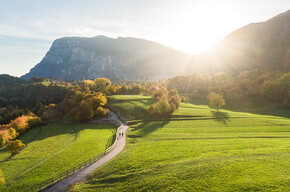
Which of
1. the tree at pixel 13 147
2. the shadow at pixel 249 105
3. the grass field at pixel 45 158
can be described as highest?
the shadow at pixel 249 105

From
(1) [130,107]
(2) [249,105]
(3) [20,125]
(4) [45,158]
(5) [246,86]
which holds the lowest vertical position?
(4) [45,158]

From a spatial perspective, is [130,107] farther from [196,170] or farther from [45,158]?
[196,170]

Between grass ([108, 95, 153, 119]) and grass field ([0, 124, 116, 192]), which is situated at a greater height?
grass ([108, 95, 153, 119])

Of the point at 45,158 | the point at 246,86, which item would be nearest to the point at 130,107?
the point at 45,158

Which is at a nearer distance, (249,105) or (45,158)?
(45,158)

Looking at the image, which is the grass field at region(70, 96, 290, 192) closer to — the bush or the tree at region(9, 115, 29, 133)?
the bush

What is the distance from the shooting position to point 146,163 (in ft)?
79.5

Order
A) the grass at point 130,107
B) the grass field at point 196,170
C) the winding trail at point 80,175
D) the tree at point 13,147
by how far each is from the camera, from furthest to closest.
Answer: the grass at point 130,107, the tree at point 13,147, the winding trail at point 80,175, the grass field at point 196,170

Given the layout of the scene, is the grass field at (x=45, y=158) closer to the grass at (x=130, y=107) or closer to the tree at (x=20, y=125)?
the tree at (x=20, y=125)

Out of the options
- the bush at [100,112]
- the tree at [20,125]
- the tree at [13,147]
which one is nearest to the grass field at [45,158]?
the tree at [13,147]

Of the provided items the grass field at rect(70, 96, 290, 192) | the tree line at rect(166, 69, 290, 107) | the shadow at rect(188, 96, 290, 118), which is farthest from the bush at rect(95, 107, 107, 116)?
the tree line at rect(166, 69, 290, 107)

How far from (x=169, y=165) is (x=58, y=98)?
453ft

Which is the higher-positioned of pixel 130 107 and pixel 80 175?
pixel 130 107

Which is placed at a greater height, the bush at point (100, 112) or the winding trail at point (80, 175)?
the bush at point (100, 112)
